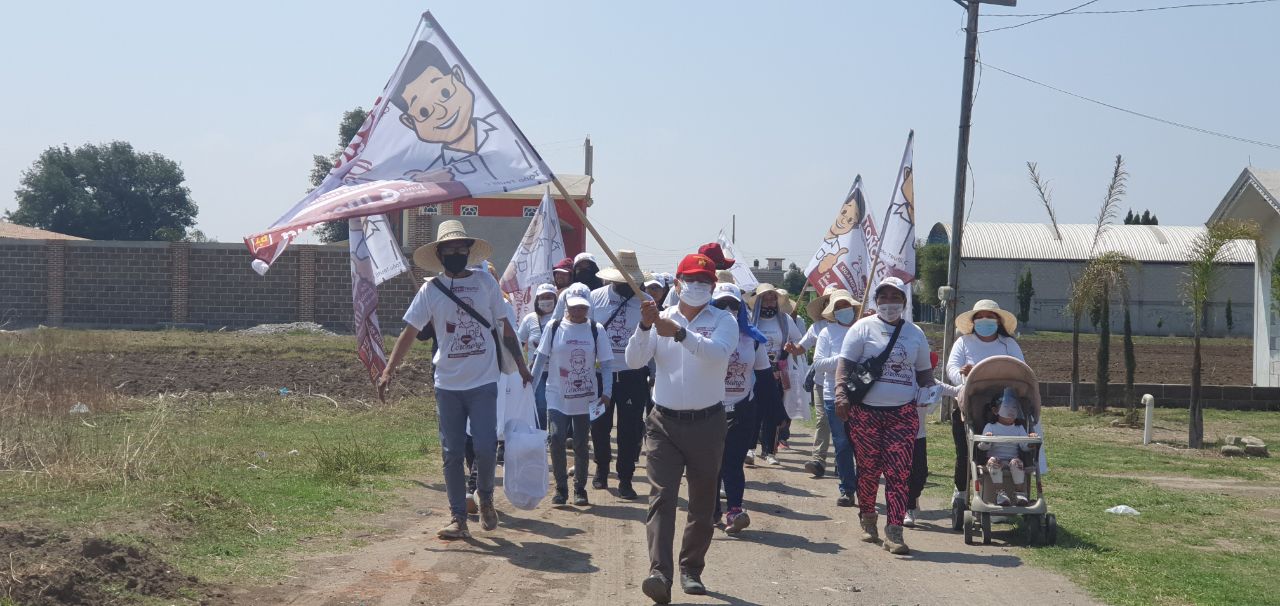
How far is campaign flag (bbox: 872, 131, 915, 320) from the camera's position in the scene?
1566 cm

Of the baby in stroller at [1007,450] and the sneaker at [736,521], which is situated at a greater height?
the baby in stroller at [1007,450]

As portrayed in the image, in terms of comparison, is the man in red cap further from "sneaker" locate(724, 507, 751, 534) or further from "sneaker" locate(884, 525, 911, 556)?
"sneaker" locate(884, 525, 911, 556)

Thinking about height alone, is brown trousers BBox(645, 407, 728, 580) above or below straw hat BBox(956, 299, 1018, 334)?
below

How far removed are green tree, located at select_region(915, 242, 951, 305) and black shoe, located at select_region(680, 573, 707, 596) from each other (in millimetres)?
56891

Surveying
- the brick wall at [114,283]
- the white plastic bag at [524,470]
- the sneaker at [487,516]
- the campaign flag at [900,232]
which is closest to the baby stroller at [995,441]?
the white plastic bag at [524,470]

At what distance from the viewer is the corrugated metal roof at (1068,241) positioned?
6488cm

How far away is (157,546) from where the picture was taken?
25.1 feet

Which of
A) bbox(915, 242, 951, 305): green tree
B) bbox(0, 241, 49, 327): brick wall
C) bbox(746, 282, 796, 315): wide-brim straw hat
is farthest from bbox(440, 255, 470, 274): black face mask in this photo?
bbox(915, 242, 951, 305): green tree

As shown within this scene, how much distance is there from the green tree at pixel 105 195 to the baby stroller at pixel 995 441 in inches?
3374

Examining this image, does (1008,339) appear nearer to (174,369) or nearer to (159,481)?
(159,481)

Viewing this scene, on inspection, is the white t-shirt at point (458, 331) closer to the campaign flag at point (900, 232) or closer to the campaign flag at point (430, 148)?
the campaign flag at point (430, 148)

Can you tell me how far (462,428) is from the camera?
8.74m

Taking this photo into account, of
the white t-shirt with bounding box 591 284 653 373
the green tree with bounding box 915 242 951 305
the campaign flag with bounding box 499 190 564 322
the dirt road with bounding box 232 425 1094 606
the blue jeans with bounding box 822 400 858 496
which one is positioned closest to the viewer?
the dirt road with bounding box 232 425 1094 606

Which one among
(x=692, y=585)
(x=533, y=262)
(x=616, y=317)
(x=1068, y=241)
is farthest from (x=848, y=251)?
(x=1068, y=241)
